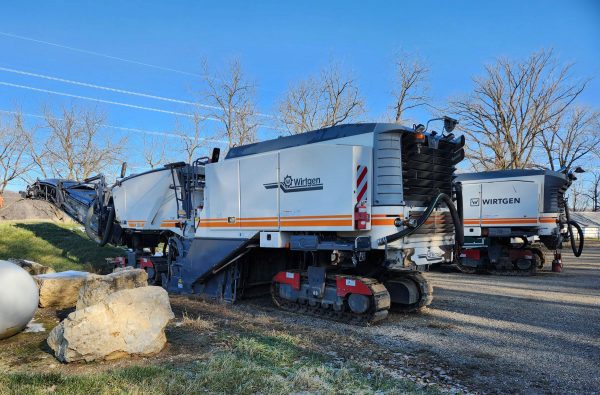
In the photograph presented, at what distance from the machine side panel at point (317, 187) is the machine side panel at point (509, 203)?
9.59 meters

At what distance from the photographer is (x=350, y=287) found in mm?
7281

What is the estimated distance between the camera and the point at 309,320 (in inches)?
296

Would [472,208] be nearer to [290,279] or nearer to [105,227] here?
[290,279]

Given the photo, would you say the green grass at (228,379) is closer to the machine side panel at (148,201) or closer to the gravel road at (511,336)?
the gravel road at (511,336)

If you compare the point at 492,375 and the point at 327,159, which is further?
the point at 327,159

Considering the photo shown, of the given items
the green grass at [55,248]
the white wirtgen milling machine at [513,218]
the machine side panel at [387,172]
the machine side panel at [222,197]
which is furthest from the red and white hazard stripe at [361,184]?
the green grass at [55,248]

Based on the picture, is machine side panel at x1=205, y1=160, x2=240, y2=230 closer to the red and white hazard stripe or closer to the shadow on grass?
the red and white hazard stripe

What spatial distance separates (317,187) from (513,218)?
9.72 metres

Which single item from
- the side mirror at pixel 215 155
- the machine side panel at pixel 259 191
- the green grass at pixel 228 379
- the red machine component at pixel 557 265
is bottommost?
the green grass at pixel 228 379

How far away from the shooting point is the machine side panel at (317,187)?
22.8 feet

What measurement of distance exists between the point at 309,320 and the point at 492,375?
321cm

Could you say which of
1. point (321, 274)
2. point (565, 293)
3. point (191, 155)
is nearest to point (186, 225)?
point (321, 274)

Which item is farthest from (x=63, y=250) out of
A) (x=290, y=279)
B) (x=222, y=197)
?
(x=290, y=279)

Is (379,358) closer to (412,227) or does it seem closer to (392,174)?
(412,227)
